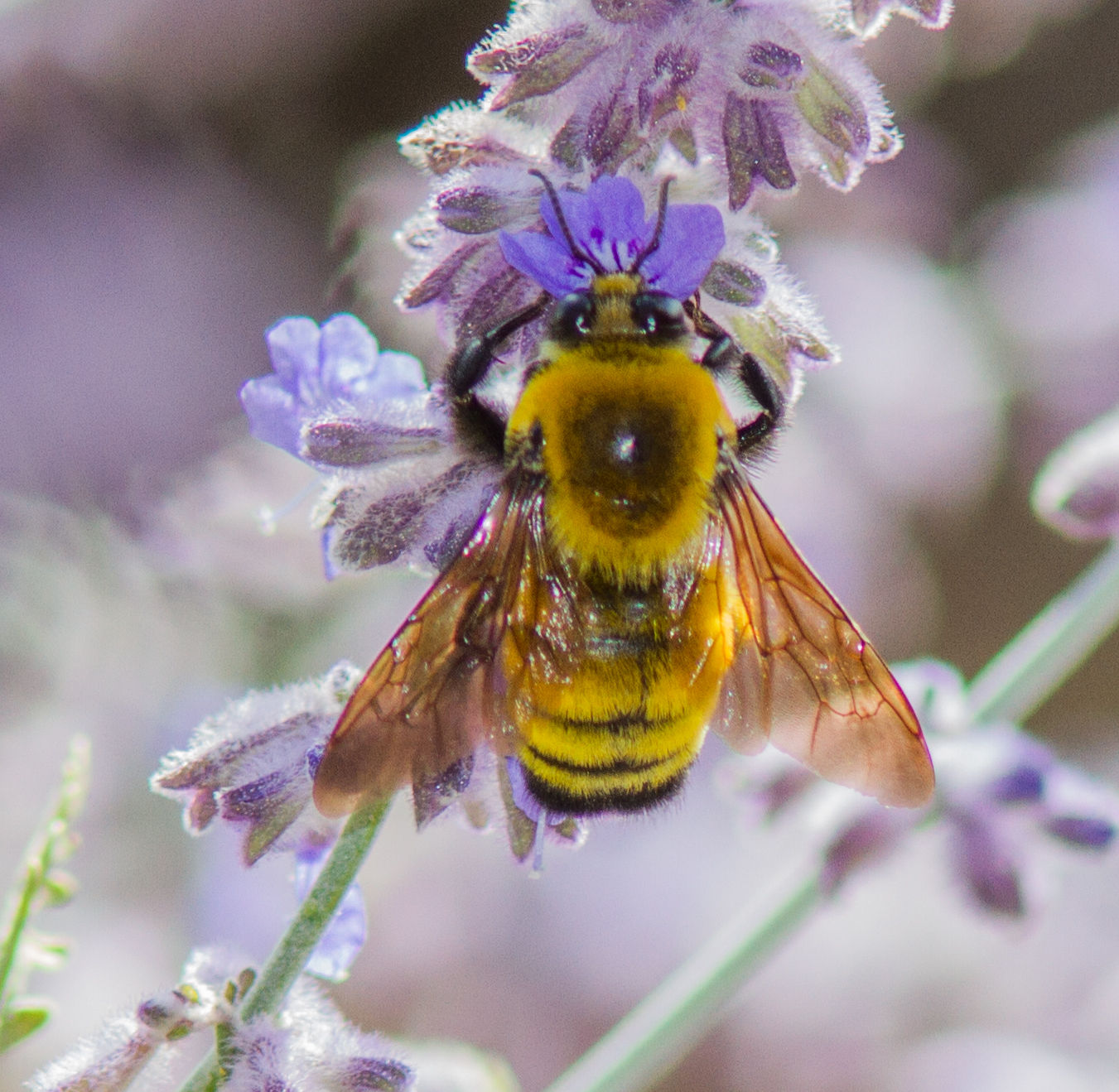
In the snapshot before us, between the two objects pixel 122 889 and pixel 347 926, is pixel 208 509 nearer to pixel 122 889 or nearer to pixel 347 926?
pixel 122 889

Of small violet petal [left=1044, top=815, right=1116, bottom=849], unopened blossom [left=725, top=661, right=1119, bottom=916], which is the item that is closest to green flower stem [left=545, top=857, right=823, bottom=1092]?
unopened blossom [left=725, top=661, right=1119, bottom=916]

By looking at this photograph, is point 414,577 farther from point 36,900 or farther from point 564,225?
point 564,225

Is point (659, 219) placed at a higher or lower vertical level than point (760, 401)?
higher

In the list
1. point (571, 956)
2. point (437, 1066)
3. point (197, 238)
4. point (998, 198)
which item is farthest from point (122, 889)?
point (998, 198)

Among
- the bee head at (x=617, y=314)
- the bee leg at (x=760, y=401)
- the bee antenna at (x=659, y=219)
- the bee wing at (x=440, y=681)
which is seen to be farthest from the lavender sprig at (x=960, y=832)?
the bee antenna at (x=659, y=219)

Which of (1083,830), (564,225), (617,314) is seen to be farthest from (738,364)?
(1083,830)

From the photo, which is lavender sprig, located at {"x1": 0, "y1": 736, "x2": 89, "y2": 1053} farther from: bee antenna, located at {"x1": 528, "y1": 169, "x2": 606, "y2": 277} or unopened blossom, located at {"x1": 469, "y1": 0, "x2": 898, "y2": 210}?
unopened blossom, located at {"x1": 469, "y1": 0, "x2": 898, "y2": 210}

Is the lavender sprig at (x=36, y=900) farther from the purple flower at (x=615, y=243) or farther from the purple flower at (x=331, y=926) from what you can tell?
the purple flower at (x=615, y=243)
